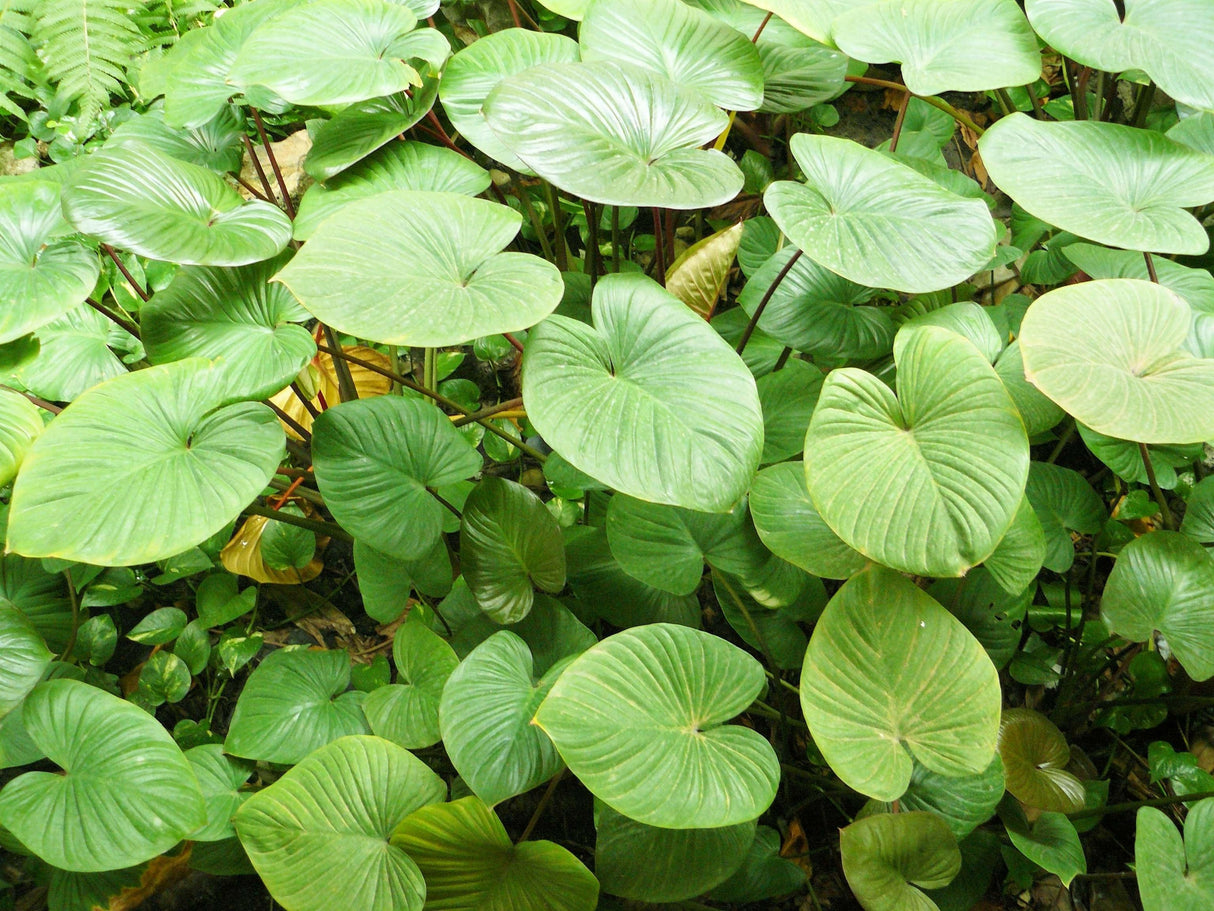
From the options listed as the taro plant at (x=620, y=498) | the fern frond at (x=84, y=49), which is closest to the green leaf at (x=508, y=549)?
the taro plant at (x=620, y=498)

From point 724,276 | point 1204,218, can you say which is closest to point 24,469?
point 724,276

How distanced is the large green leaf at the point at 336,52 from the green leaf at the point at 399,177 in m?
0.11

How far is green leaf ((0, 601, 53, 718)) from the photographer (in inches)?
36.4

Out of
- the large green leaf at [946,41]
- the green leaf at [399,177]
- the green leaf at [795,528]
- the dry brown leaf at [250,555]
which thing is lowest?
the dry brown leaf at [250,555]

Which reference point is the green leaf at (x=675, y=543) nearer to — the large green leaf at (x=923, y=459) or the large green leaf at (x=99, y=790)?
the large green leaf at (x=923, y=459)

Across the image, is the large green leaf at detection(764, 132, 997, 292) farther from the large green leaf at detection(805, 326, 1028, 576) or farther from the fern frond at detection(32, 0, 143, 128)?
the fern frond at detection(32, 0, 143, 128)

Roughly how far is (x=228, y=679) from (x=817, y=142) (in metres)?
1.30

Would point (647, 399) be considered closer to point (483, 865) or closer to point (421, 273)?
point (421, 273)

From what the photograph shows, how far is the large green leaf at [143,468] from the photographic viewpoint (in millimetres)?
800

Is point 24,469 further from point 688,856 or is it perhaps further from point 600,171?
point 688,856

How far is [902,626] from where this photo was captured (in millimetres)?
892

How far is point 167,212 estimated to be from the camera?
105 centimetres

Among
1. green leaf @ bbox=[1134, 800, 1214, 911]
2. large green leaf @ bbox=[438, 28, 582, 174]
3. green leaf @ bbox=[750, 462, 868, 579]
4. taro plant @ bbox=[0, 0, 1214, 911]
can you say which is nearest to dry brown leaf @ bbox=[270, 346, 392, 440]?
taro plant @ bbox=[0, 0, 1214, 911]

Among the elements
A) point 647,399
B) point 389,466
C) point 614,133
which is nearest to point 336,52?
point 614,133
